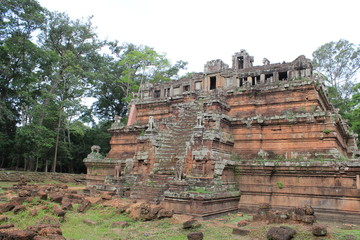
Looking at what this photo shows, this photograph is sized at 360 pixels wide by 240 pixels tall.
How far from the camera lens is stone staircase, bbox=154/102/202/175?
1598cm

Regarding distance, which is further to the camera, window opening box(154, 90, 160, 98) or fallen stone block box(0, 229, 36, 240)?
window opening box(154, 90, 160, 98)

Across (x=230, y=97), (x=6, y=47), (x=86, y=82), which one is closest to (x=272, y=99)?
(x=230, y=97)

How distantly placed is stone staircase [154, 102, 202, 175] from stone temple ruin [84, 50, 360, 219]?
6 centimetres

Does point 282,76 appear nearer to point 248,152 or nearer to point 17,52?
point 248,152

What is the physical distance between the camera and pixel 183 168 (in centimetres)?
1441

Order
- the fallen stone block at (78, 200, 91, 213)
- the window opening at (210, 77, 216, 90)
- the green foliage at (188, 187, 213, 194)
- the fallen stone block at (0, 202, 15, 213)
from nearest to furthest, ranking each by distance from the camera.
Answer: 1. the fallen stone block at (0, 202, 15, 213)
2. the fallen stone block at (78, 200, 91, 213)
3. the green foliage at (188, 187, 213, 194)
4. the window opening at (210, 77, 216, 90)

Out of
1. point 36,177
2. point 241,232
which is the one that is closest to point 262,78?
point 241,232

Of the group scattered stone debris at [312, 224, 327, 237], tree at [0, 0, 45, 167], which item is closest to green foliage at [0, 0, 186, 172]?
tree at [0, 0, 45, 167]

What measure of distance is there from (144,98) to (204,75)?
19.6 ft

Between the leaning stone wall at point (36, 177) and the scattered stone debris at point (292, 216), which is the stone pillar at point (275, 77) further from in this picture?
the leaning stone wall at point (36, 177)

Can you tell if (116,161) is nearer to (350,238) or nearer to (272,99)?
(272,99)

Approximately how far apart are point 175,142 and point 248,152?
4.41 metres

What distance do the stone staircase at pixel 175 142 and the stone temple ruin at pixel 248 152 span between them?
0.21ft

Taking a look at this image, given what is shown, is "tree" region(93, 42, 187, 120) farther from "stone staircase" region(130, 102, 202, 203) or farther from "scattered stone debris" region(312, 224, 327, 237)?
"scattered stone debris" region(312, 224, 327, 237)
